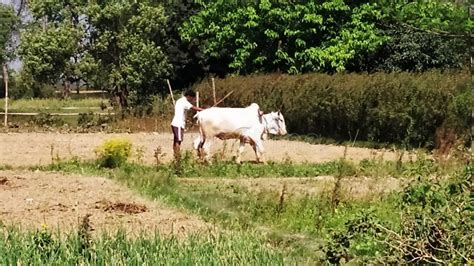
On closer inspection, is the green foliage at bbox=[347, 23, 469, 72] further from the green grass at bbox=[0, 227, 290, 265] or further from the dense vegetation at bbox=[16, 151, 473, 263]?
the green grass at bbox=[0, 227, 290, 265]

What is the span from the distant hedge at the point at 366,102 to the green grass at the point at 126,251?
1261cm

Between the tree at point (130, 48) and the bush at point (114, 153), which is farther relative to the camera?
the tree at point (130, 48)

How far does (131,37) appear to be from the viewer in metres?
36.6

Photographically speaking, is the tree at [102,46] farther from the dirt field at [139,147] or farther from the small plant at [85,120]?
the dirt field at [139,147]

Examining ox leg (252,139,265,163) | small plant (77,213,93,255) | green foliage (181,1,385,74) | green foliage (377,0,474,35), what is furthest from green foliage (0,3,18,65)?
small plant (77,213,93,255)

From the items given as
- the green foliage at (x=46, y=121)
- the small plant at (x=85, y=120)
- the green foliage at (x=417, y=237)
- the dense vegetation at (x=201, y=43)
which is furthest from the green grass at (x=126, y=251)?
the green foliage at (x=46, y=121)

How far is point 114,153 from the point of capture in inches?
613

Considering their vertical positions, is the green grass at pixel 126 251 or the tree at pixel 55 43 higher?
the tree at pixel 55 43

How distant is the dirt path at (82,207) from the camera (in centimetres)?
880

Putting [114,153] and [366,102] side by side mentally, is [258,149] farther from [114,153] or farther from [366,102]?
[366,102]

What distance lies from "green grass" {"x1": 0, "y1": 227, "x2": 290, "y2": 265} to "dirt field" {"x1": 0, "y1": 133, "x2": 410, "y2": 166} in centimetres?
1026

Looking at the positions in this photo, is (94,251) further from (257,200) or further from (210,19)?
(210,19)

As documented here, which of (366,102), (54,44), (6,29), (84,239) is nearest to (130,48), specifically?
(54,44)

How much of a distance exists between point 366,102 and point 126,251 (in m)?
17.8
